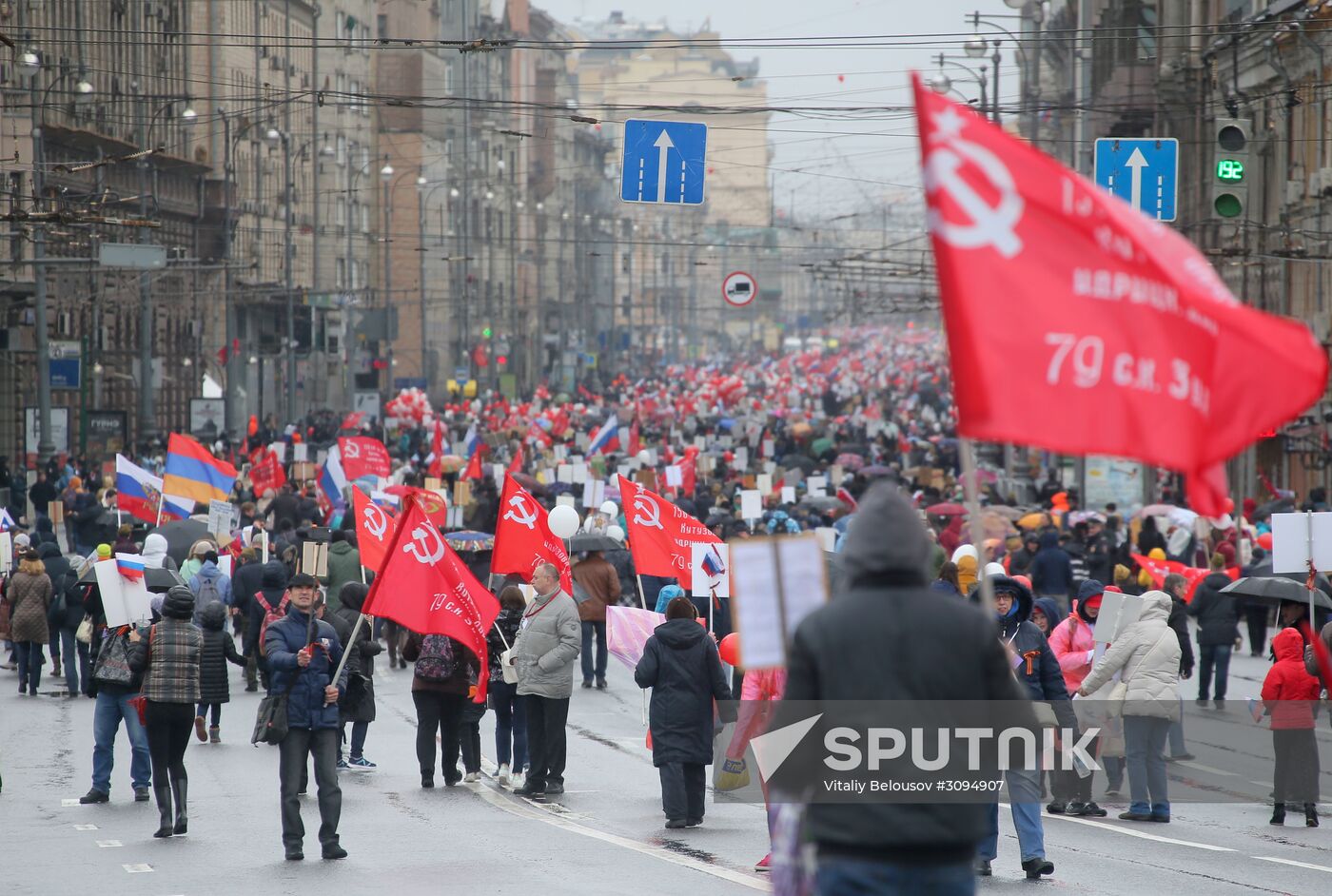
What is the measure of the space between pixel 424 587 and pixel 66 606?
860 cm

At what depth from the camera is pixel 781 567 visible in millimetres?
A: 6504

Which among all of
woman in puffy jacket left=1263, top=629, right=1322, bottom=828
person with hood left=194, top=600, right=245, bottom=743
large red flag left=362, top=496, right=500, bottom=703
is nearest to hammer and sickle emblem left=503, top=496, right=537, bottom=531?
person with hood left=194, top=600, right=245, bottom=743

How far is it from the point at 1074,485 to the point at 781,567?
3341 centimetres

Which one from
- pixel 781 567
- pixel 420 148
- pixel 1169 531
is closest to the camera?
pixel 781 567

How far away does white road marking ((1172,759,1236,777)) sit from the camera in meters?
15.7

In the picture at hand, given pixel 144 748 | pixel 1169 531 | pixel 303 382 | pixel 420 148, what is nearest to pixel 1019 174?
pixel 144 748

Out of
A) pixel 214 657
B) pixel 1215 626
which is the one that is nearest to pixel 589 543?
pixel 1215 626

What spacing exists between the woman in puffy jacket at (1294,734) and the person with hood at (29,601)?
11630 millimetres

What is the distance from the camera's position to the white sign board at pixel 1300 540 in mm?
14680

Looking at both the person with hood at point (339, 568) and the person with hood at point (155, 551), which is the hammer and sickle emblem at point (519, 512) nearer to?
the person with hood at point (155, 551)

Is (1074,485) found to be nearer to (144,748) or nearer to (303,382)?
(144,748)

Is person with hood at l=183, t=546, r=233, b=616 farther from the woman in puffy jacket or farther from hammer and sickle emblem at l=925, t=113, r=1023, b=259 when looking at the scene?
hammer and sickle emblem at l=925, t=113, r=1023, b=259

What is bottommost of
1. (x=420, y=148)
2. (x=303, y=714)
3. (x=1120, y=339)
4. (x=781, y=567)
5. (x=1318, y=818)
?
(x=1318, y=818)

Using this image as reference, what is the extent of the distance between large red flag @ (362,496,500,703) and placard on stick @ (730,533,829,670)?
625 cm
